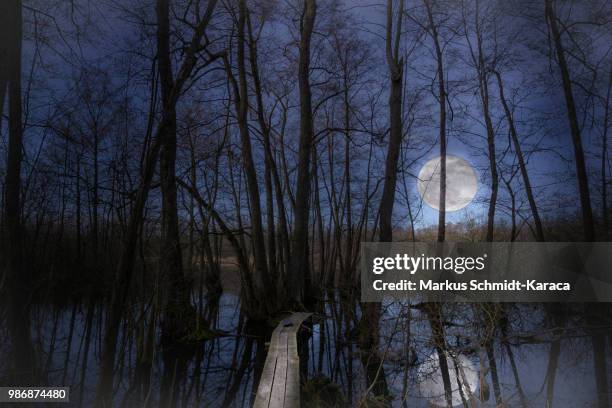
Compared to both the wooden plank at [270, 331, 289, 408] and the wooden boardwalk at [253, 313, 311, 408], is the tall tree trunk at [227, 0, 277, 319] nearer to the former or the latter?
the wooden boardwalk at [253, 313, 311, 408]

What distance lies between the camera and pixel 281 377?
375 centimetres

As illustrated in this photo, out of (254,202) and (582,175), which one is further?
(254,202)

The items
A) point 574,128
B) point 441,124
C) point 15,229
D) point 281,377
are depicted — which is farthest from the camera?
point 441,124

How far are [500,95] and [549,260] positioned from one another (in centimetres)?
458

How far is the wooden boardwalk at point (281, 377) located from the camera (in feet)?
10.8

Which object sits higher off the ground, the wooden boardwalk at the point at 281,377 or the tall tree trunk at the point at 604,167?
the tall tree trunk at the point at 604,167

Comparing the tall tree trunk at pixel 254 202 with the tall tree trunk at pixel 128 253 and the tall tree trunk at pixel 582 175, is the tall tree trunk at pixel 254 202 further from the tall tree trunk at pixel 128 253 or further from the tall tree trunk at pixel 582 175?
the tall tree trunk at pixel 582 175

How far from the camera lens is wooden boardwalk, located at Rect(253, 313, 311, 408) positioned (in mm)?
3291

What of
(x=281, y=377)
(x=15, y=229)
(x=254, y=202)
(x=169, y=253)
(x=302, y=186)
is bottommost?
(x=281, y=377)

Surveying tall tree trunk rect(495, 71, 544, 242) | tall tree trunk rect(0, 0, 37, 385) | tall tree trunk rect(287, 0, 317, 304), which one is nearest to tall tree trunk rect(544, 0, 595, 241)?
tall tree trunk rect(495, 71, 544, 242)

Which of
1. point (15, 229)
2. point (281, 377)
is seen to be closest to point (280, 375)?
point (281, 377)

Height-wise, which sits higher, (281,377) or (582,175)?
(582,175)

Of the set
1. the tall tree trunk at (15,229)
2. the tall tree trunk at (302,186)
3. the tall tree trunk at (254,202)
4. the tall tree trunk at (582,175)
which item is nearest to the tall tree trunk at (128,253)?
the tall tree trunk at (15,229)

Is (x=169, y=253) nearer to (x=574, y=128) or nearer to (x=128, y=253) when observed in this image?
(x=128, y=253)
